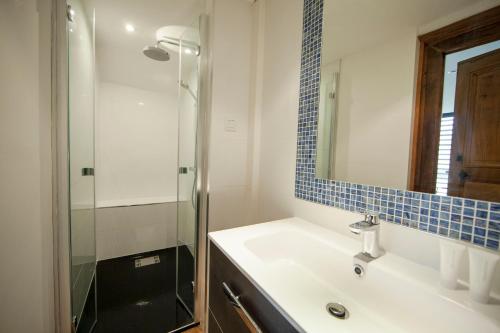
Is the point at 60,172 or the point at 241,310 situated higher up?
the point at 60,172

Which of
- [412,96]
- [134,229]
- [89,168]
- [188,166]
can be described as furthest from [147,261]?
[412,96]

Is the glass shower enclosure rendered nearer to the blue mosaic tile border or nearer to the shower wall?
the shower wall

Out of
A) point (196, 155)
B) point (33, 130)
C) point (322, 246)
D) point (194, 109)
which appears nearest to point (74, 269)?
point (33, 130)

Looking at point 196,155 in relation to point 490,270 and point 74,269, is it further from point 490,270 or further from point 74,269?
point 490,270

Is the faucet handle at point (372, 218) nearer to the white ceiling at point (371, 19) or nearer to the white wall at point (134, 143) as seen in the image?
the white ceiling at point (371, 19)

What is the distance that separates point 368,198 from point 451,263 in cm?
30

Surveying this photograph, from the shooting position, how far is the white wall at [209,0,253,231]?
4.10 ft

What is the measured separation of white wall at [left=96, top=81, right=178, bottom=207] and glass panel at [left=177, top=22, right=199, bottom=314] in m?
1.15

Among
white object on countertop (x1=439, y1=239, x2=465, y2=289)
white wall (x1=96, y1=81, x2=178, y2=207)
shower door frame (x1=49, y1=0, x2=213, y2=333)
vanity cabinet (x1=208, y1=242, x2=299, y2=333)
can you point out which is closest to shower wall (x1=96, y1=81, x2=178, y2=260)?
white wall (x1=96, y1=81, x2=178, y2=207)

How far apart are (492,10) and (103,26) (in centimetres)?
222

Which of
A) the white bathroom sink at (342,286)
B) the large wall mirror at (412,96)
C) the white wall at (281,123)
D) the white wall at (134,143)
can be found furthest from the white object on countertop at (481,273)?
the white wall at (134,143)

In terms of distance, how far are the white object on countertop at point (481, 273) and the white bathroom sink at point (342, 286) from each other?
2 cm

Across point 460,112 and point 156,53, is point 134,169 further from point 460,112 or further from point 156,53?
point 460,112

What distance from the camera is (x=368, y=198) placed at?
766 mm
